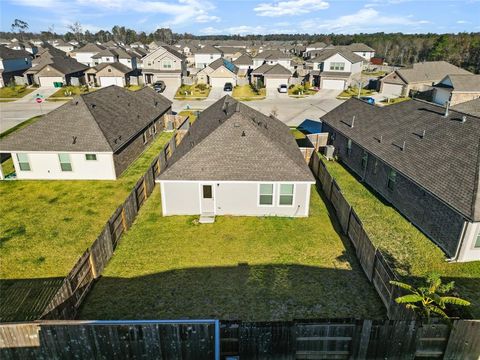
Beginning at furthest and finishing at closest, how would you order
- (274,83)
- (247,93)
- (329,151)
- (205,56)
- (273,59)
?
(205,56) < (273,59) < (274,83) < (247,93) < (329,151)

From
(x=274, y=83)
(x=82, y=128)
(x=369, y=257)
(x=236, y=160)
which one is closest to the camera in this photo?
(x=369, y=257)

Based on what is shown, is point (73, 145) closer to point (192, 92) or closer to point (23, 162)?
point (23, 162)

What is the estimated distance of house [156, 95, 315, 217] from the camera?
18641mm

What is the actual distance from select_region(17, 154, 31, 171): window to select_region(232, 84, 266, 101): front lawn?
129ft

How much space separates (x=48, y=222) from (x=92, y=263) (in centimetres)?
727

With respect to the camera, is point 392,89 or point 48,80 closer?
point 392,89

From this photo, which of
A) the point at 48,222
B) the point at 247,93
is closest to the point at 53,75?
the point at 247,93

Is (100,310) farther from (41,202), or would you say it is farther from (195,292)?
(41,202)

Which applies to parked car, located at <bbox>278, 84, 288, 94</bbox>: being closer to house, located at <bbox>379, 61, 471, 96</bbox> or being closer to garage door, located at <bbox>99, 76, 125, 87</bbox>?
house, located at <bbox>379, 61, 471, 96</bbox>

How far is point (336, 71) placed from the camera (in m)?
68.2

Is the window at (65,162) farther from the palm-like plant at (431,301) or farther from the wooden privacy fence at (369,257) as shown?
the palm-like plant at (431,301)

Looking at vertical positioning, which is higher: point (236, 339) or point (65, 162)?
point (65, 162)

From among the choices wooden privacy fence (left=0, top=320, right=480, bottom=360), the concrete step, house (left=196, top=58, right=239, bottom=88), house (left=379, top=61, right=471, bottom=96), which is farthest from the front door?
house (left=379, top=61, right=471, bottom=96)

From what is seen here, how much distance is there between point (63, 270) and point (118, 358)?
21.5ft
